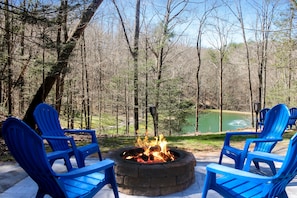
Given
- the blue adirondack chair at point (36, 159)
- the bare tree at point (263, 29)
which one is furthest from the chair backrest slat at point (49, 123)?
the bare tree at point (263, 29)

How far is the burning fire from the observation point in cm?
278

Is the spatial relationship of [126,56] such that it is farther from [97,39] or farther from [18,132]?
[18,132]

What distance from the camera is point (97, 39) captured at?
40.0ft

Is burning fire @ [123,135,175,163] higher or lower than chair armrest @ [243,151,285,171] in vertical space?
lower

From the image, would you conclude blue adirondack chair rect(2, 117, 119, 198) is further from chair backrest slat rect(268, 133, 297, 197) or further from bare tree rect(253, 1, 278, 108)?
bare tree rect(253, 1, 278, 108)

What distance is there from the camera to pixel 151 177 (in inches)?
95.6

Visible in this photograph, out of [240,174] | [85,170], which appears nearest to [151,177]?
[85,170]

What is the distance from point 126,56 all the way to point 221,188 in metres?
11.6

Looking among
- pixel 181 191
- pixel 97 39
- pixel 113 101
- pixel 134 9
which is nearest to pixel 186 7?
pixel 134 9

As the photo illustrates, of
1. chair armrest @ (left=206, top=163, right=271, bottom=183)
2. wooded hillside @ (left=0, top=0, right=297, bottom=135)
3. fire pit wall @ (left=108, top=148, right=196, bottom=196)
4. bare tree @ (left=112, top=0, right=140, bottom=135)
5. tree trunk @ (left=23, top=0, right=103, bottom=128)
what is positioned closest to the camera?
chair armrest @ (left=206, top=163, right=271, bottom=183)

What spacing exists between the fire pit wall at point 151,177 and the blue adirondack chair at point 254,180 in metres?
0.63

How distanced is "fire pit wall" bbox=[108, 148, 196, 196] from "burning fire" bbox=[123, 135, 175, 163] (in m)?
0.23

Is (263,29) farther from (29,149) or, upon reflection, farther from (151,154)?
(29,149)

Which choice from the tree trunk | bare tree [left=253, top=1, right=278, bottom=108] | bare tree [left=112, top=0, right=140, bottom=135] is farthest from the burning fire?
bare tree [left=253, top=1, right=278, bottom=108]
